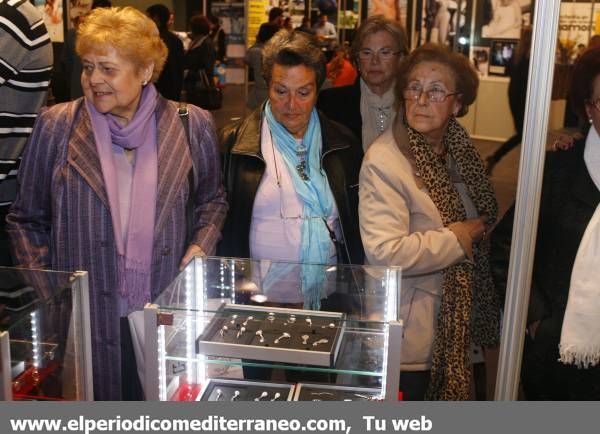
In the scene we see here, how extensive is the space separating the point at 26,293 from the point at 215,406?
1.70 ft

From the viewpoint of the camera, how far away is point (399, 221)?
2230 mm

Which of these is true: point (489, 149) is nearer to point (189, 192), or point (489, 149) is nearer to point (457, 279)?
point (457, 279)

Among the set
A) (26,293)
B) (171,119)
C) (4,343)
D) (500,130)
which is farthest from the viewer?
(500,130)

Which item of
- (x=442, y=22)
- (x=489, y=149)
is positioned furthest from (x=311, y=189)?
(x=489, y=149)

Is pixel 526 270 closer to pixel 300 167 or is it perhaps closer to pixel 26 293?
pixel 300 167

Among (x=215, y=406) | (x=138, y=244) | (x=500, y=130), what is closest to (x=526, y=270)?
(x=215, y=406)

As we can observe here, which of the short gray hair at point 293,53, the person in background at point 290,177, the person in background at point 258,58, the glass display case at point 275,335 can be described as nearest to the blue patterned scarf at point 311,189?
the person in background at point 290,177

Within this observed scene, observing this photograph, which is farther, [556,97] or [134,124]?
[134,124]

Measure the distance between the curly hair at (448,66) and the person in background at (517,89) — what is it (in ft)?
10.5

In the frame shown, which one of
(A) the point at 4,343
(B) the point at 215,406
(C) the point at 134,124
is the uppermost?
(C) the point at 134,124

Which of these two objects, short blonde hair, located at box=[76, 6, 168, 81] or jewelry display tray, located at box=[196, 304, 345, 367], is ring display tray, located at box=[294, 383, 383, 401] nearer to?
jewelry display tray, located at box=[196, 304, 345, 367]

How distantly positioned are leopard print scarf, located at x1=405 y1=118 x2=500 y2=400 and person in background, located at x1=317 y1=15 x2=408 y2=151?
690 mm

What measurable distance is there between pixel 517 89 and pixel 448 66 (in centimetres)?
371

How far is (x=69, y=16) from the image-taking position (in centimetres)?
529
